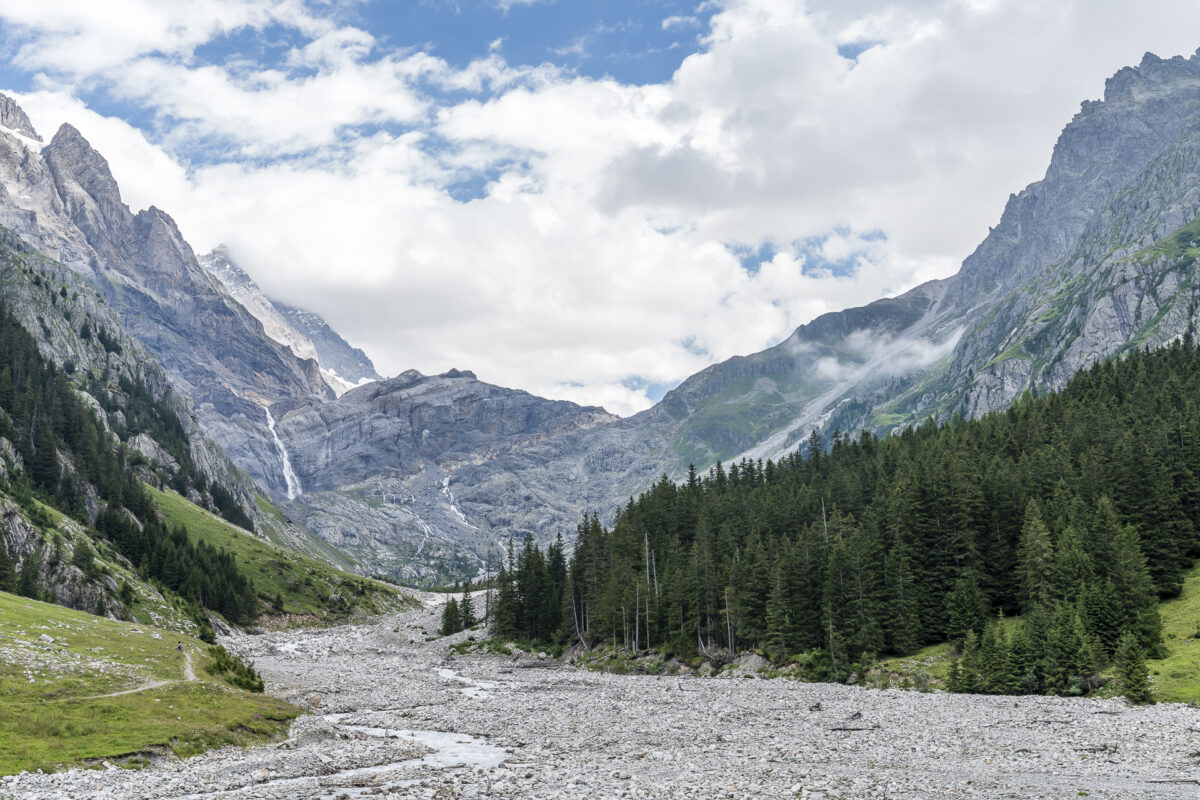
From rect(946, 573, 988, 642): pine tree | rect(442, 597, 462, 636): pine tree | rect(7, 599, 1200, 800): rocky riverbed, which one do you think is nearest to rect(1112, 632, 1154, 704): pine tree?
rect(7, 599, 1200, 800): rocky riverbed

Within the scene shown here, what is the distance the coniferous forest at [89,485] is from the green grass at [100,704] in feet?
240

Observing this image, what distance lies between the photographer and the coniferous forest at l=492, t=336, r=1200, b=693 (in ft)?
201

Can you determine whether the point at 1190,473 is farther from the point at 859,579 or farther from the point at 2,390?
the point at 2,390

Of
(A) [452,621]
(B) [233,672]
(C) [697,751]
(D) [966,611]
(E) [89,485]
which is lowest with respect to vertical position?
(A) [452,621]

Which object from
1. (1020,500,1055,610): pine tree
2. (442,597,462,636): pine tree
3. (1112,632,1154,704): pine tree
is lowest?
(442,597,462,636): pine tree

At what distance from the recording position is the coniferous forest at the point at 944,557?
61250 millimetres

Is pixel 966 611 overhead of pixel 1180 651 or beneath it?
overhead

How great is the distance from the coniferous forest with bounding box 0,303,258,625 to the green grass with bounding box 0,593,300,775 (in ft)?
240

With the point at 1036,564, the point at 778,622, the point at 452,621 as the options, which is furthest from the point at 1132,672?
the point at 452,621

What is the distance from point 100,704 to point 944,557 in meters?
77.9

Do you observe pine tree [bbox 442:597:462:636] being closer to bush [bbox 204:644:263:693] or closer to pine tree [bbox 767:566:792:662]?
pine tree [bbox 767:566:792:662]

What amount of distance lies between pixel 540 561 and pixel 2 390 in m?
120

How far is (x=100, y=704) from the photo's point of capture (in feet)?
141

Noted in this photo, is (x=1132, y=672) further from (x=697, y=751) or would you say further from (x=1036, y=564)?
(x=697, y=751)
